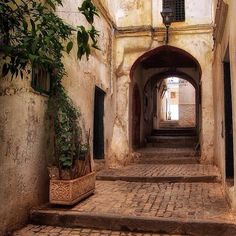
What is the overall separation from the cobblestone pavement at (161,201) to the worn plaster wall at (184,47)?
10.3ft

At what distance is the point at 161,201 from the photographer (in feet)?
19.0

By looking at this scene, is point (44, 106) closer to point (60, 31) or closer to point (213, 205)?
point (60, 31)

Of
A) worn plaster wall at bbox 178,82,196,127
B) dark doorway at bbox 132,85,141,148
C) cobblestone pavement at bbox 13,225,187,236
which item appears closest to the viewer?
cobblestone pavement at bbox 13,225,187,236

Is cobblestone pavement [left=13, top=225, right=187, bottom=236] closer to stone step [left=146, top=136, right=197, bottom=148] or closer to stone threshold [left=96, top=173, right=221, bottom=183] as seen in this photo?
stone threshold [left=96, top=173, right=221, bottom=183]

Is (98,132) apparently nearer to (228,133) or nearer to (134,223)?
(228,133)

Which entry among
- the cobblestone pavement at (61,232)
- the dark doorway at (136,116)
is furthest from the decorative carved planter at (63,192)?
the dark doorway at (136,116)

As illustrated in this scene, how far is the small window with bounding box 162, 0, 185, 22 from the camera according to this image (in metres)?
10.9

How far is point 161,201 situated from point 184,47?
6.22 metres

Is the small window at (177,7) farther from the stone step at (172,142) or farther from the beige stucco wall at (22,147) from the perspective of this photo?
the stone step at (172,142)

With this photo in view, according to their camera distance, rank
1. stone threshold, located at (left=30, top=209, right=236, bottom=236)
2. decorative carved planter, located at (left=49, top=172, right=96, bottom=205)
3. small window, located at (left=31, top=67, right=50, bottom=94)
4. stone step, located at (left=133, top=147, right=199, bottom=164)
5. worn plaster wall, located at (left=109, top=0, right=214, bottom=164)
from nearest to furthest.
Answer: stone threshold, located at (left=30, top=209, right=236, bottom=236) < decorative carved planter, located at (left=49, top=172, right=96, bottom=205) < small window, located at (left=31, top=67, right=50, bottom=94) < worn plaster wall, located at (left=109, top=0, right=214, bottom=164) < stone step, located at (left=133, top=147, right=199, bottom=164)

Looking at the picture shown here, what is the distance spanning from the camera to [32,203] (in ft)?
16.9

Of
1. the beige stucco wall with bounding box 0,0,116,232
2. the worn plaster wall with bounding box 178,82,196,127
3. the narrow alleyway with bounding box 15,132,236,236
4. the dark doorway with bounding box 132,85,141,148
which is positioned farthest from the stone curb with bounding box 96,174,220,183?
the worn plaster wall with bounding box 178,82,196,127

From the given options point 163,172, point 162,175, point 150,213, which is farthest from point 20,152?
point 163,172

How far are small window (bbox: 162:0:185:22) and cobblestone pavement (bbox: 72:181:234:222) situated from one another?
597 centimetres
